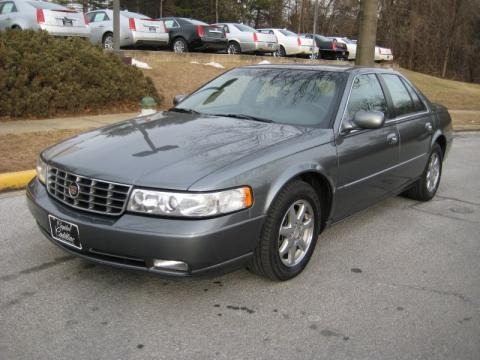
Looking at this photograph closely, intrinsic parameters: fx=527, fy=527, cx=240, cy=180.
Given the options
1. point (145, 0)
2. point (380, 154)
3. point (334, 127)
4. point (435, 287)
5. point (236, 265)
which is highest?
point (145, 0)

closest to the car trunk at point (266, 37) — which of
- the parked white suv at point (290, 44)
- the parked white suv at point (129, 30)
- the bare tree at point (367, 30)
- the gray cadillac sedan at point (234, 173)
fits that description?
the parked white suv at point (290, 44)

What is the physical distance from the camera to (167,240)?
2934 millimetres

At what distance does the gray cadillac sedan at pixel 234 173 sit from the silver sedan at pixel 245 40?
59.8ft

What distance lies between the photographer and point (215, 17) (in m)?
49.2

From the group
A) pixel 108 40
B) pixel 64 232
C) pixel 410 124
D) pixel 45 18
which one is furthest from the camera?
pixel 108 40

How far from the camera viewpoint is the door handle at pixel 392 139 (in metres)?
4.68

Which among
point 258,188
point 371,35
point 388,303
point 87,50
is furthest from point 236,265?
point 371,35

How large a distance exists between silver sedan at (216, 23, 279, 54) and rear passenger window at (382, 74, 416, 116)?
17.9m

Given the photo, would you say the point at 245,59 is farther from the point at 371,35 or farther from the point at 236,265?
the point at 236,265

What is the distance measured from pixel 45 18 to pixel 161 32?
4.76m

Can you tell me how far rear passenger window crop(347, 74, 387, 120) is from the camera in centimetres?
435

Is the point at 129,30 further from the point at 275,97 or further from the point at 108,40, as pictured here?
the point at 275,97

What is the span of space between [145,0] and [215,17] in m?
10.9

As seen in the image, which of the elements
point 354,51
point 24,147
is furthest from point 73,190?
point 354,51
